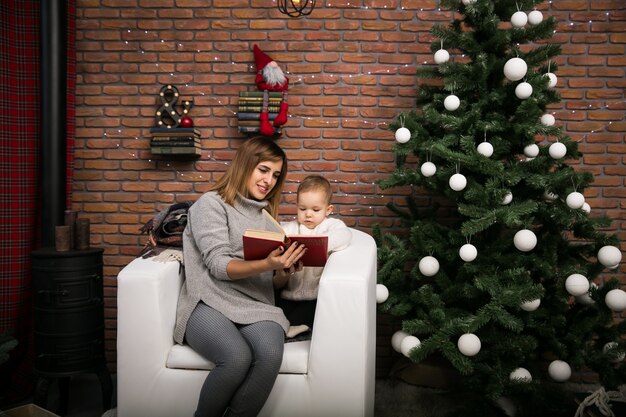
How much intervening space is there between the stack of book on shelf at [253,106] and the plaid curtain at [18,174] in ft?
3.78

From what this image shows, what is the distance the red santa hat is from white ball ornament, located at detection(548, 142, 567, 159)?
1.66m

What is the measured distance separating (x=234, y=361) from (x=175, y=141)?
5.32 feet

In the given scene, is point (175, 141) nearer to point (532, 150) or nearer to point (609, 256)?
point (532, 150)

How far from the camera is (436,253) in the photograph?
101 inches

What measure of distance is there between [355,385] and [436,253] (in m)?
0.97

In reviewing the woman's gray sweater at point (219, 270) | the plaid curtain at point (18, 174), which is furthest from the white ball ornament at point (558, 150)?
the plaid curtain at point (18, 174)

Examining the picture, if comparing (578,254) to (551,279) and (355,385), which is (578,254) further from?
(355,385)

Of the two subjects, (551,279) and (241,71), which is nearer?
(551,279)

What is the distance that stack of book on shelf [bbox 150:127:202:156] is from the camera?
9.66 ft

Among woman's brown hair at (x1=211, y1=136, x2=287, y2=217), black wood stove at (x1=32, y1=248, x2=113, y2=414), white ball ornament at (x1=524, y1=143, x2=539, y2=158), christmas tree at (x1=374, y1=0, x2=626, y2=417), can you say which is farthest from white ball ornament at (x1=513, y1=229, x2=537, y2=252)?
black wood stove at (x1=32, y1=248, x2=113, y2=414)

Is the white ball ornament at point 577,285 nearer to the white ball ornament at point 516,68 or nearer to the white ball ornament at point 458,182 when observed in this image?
the white ball ornament at point 458,182

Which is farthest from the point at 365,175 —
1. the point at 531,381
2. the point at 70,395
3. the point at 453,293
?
the point at 70,395

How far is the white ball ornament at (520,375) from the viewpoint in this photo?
2311 mm

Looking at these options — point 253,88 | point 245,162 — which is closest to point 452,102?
point 245,162
